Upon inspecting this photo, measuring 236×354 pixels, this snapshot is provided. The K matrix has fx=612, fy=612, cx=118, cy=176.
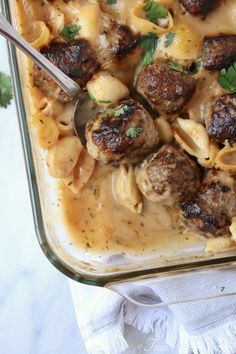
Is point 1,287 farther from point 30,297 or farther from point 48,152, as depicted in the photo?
point 48,152

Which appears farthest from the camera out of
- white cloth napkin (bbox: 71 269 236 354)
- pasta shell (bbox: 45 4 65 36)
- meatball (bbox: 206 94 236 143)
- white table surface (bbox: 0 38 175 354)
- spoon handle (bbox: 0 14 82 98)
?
white table surface (bbox: 0 38 175 354)

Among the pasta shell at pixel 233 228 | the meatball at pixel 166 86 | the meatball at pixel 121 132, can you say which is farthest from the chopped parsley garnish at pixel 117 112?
the pasta shell at pixel 233 228

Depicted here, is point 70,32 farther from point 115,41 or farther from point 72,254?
point 72,254

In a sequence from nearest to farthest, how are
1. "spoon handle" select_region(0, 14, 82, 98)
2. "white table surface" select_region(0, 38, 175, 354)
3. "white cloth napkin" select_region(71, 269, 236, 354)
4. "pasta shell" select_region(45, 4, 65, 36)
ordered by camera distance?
"spoon handle" select_region(0, 14, 82, 98)
"pasta shell" select_region(45, 4, 65, 36)
"white cloth napkin" select_region(71, 269, 236, 354)
"white table surface" select_region(0, 38, 175, 354)

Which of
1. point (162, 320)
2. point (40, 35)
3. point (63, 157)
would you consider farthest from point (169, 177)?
point (162, 320)

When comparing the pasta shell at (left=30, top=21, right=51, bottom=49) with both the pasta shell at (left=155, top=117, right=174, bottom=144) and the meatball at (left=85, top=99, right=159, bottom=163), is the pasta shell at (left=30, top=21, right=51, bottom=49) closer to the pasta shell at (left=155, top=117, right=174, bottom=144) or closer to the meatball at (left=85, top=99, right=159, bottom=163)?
the meatball at (left=85, top=99, right=159, bottom=163)

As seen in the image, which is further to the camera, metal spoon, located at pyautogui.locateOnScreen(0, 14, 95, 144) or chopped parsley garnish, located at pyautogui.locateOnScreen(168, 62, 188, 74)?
chopped parsley garnish, located at pyautogui.locateOnScreen(168, 62, 188, 74)

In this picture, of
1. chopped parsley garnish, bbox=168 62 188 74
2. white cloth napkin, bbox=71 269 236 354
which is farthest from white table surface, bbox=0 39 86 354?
chopped parsley garnish, bbox=168 62 188 74
